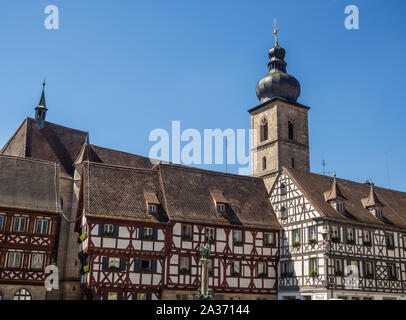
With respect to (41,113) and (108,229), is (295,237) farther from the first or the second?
(41,113)

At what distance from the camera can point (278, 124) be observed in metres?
54.6

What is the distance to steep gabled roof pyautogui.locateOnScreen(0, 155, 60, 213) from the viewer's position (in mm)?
36312

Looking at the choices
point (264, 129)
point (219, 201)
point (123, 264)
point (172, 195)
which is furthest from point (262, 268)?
point (264, 129)

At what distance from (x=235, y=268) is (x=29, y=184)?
1750cm

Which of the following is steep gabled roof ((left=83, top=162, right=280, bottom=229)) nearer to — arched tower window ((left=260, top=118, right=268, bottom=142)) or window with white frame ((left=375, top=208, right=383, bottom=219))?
window with white frame ((left=375, top=208, right=383, bottom=219))

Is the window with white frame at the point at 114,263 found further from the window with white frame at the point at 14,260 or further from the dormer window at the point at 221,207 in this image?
the dormer window at the point at 221,207

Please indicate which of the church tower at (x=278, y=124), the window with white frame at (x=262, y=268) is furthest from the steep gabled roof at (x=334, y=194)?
the church tower at (x=278, y=124)

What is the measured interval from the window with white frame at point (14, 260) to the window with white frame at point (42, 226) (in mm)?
2185

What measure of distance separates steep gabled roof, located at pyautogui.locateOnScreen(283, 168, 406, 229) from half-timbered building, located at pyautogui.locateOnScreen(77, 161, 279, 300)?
3.99 m

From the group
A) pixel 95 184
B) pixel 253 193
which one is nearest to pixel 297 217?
pixel 253 193

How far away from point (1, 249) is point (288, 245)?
22152 millimetres
